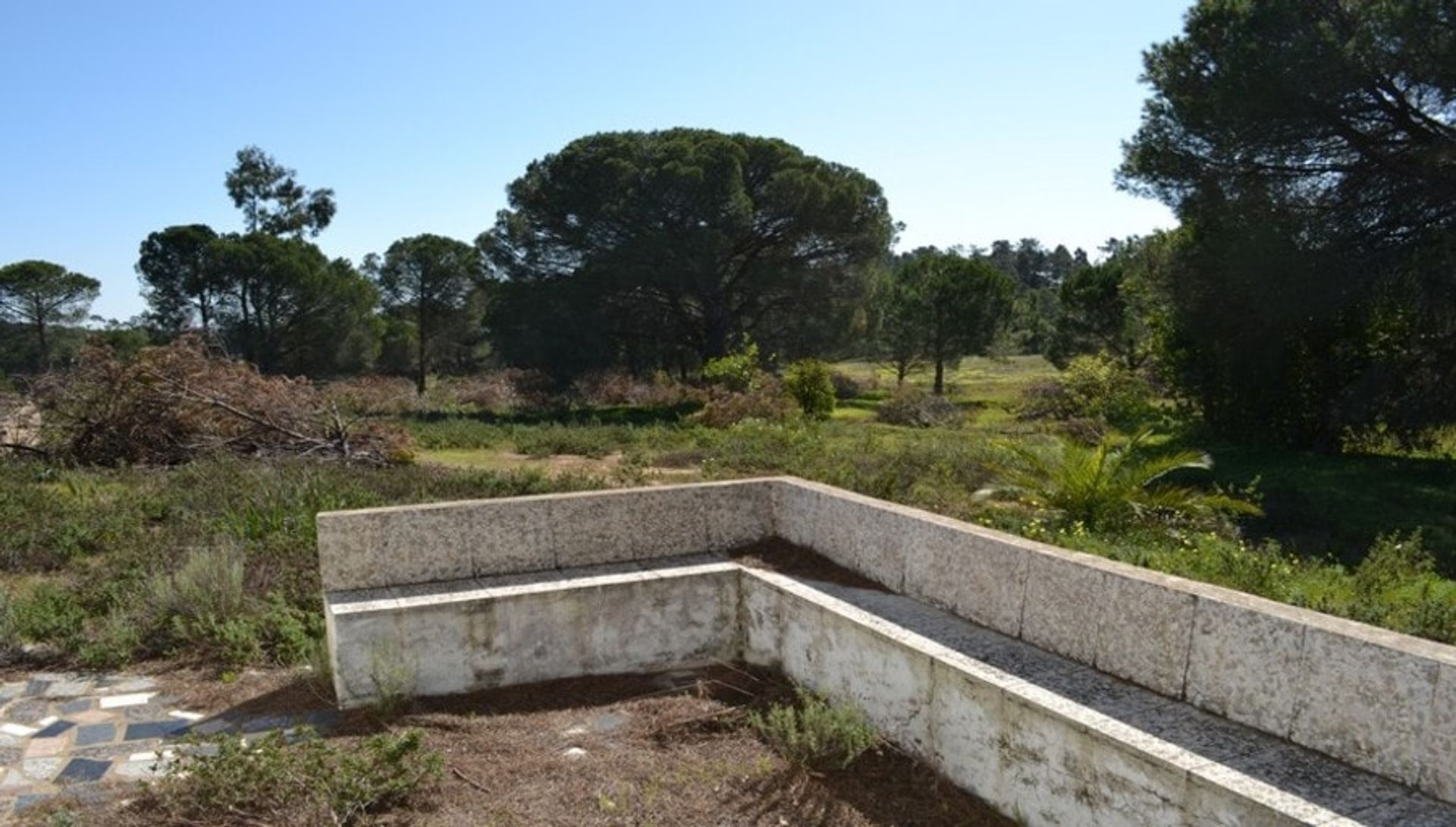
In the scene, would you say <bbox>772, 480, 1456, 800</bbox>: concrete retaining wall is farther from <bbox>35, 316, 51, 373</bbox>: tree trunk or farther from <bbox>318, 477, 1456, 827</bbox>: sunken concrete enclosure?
<bbox>35, 316, 51, 373</bbox>: tree trunk

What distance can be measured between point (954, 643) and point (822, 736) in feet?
2.36

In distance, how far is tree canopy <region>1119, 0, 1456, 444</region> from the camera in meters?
14.8

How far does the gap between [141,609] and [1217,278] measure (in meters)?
15.7

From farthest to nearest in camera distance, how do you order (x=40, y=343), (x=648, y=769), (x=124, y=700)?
1. (x=40, y=343)
2. (x=124, y=700)
3. (x=648, y=769)

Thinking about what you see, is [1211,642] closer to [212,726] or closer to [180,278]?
[212,726]

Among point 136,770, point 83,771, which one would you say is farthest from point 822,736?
point 83,771

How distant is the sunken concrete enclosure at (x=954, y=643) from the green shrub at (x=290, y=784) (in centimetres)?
99

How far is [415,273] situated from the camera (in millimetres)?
42500

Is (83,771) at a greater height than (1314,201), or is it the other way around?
(1314,201)

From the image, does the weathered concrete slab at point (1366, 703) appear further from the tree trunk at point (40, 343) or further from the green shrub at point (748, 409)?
the tree trunk at point (40, 343)

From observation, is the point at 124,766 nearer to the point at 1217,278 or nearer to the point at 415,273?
the point at 1217,278

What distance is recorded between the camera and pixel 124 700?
5730 mm

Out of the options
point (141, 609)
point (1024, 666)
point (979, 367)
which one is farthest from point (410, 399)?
point (979, 367)

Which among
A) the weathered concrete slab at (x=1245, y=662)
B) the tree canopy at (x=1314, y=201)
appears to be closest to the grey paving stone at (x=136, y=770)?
the weathered concrete slab at (x=1245, y=662)
